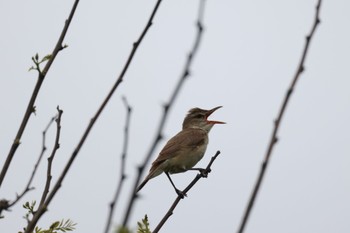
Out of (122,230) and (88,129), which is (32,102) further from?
(122,230)

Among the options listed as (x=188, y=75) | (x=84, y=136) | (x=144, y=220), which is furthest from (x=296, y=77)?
(x=144, y=220)

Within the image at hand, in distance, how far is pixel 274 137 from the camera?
2.10 metres

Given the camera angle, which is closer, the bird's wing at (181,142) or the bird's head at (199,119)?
the bird's wing at (181,142)

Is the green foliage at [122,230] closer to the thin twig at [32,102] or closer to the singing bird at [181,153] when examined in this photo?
the thin twig at [32,102]

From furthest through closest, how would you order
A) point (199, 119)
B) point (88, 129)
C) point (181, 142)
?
point (199, 119) → point (181, 142) → point (88, 129)

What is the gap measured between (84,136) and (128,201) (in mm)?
759

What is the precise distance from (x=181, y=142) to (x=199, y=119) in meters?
1.53

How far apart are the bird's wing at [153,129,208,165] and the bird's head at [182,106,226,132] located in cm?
33

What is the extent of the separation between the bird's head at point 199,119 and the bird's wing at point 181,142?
33cm

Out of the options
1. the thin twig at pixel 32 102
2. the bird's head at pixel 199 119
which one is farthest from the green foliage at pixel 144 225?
the bird's head at pixel 199 119

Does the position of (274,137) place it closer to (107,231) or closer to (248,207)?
(248,207)

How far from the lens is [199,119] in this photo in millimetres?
10797

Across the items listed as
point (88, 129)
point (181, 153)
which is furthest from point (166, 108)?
point (181, 153)

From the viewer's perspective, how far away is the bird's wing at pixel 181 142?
352 inches
